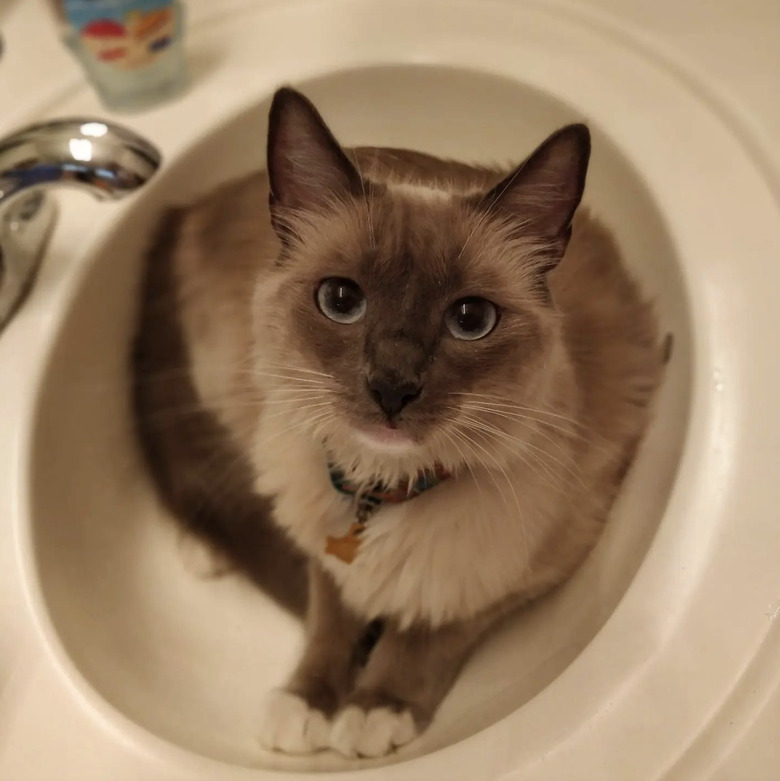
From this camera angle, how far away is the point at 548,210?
67 cm

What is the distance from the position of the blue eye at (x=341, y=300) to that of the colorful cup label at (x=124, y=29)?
638 mm

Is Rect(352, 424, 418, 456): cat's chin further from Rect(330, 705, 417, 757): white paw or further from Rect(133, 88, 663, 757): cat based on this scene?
Rect(330, 705, 417, 757): white paw

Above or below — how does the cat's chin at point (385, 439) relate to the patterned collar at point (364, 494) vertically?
above

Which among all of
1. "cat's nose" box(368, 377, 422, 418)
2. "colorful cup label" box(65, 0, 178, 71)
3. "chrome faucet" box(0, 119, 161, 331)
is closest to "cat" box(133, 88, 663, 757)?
"cat's nose" box(368, 377, 422, 418)

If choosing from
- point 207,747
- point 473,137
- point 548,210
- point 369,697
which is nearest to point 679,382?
Result: point 548,210

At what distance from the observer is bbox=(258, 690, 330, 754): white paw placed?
2.61ft

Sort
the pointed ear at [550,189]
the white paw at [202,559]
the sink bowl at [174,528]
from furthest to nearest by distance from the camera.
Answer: the white paw at [202,559], the sink bowl at [174,528], the pointed ear at [550,189]

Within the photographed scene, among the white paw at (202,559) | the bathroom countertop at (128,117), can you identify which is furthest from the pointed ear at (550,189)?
the white paw at (202,559)

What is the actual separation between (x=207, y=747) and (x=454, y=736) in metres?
0.26

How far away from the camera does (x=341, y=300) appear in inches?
28.7

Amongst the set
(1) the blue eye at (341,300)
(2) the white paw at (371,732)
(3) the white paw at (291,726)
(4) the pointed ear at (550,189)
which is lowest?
(3) the white paw at (291,726)

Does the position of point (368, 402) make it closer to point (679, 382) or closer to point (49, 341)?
point (679, 382)

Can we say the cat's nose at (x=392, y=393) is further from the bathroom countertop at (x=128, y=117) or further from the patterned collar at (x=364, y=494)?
the bathroom countertop at (x=128, y=117)

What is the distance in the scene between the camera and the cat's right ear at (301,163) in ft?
2.15
